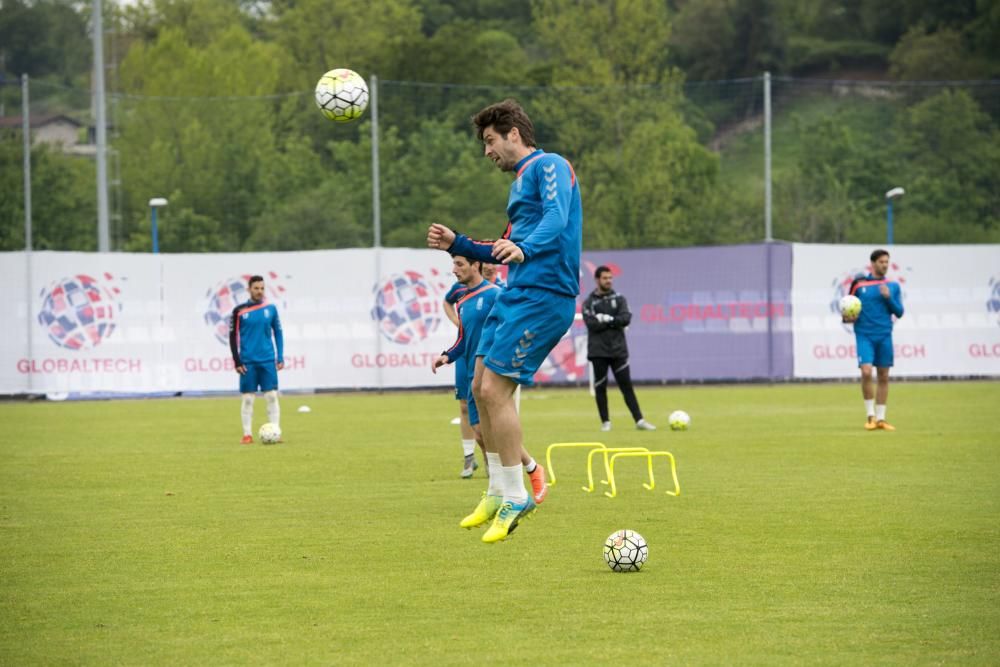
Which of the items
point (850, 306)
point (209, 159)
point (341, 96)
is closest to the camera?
point (341, 96)

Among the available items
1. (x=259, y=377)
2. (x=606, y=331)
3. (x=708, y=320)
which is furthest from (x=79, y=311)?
(x=606, y=331)

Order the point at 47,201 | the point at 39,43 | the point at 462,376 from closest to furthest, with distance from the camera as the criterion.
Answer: the point at 462,376 → the point at 47,201 → the point at 39,43

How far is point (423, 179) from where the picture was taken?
35844 mm

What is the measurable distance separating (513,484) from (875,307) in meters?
12.7

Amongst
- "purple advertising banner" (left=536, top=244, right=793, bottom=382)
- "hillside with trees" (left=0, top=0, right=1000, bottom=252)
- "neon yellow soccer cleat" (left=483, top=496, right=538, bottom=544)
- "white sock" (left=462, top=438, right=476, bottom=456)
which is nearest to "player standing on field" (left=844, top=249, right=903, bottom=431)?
"white sock" (left=462, top=438, right=476, bottom=456)

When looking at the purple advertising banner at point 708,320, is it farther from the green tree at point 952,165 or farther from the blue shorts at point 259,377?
the blue shorts at point 259,377

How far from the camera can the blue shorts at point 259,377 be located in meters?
20.0

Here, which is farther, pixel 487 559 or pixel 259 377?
pixel 259 377

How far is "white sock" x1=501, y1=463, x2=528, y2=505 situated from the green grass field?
39cm

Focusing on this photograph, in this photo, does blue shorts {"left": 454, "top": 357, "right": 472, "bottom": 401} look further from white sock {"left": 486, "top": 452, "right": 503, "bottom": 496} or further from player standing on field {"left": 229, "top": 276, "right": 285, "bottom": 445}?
player standing on field {"left": 229, "top": 276, "right": 285, "bottom": 445}

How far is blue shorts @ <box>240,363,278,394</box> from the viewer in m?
20.0

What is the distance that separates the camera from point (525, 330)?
8.68m

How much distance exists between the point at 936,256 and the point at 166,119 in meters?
18.6

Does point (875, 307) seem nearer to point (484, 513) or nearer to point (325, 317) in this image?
point (484, 513)
